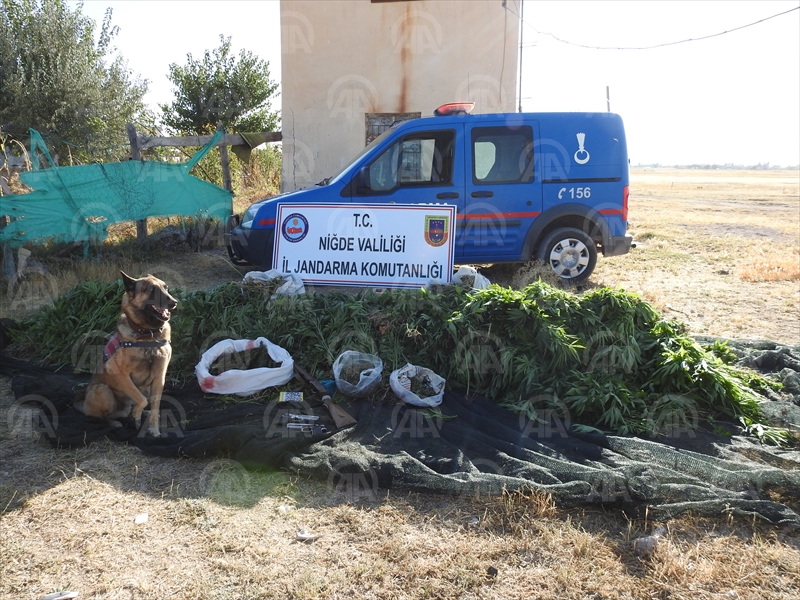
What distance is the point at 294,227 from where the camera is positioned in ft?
22.3

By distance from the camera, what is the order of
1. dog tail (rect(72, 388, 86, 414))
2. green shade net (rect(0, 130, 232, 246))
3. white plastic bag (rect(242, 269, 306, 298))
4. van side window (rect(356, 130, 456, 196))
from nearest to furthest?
1. dog tail (rect(72, 388, 86, 414))
2. white plastic bag (rect(242, 269, 306, 298))
3. van side window (rect(356, 130, 456, 196))
4. green shade net (rect(0, 130, 232, 246))

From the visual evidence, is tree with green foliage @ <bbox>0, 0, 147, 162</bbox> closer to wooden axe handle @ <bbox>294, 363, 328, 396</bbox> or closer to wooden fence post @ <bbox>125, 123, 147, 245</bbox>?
wooden fence post @ <bbox>125, 123, 147, 245</bbox>

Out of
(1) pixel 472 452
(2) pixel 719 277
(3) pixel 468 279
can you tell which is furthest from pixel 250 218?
(2) pixel 719 277

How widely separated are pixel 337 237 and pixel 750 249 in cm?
960

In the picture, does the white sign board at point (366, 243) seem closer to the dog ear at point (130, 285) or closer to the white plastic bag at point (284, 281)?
the white plastic bag at point (284, 281)

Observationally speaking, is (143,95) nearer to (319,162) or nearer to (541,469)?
(319,162)

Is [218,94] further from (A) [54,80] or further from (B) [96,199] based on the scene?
(B) [96,199]

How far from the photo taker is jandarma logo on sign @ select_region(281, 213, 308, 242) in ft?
22.2

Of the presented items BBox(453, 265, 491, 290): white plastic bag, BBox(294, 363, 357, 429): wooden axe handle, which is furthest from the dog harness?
BBox(453, 265, 491, 290): white plastic bag

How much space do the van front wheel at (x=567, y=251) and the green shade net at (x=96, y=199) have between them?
557 centimetres

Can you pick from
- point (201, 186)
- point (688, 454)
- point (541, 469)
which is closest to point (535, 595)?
point (541, 469)

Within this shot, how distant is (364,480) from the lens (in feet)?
11.9

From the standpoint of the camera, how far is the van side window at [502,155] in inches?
308

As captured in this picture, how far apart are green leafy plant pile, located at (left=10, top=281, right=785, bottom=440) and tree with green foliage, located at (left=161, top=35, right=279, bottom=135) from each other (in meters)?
13.0
